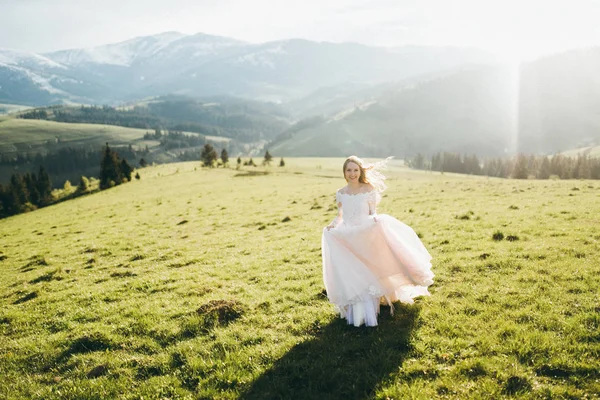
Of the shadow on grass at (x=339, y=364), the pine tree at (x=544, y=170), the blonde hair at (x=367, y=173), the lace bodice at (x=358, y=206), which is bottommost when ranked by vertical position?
the shadow on grass at (x=339, y=364)

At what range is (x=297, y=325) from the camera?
10148 mm

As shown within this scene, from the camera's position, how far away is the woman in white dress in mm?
9781

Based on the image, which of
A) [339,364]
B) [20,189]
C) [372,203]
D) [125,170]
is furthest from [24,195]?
[339,364]

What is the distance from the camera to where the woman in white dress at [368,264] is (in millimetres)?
9781

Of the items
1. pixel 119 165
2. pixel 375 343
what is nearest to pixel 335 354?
pixel 375 343

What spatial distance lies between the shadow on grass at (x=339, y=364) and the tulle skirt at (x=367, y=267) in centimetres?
64

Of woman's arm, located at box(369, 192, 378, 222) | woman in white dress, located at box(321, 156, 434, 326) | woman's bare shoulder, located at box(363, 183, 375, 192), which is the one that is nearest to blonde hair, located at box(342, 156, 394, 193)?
woman's bare shoulder, located at box(363, 183, 375, 192)

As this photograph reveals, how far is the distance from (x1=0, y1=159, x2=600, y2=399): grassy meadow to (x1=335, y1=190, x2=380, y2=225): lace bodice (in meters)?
2.84

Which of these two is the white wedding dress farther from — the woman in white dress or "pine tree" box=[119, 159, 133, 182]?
"pine tree" box=[119, 159, 133, 182]

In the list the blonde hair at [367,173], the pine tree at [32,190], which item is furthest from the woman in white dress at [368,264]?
the pine tree at [32,190]

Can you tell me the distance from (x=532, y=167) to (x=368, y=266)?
15524cm

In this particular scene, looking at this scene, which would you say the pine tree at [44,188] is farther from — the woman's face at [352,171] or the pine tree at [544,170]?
the pine tree at [544,170]

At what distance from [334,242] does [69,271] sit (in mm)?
15079

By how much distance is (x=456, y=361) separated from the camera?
7.93 meters
